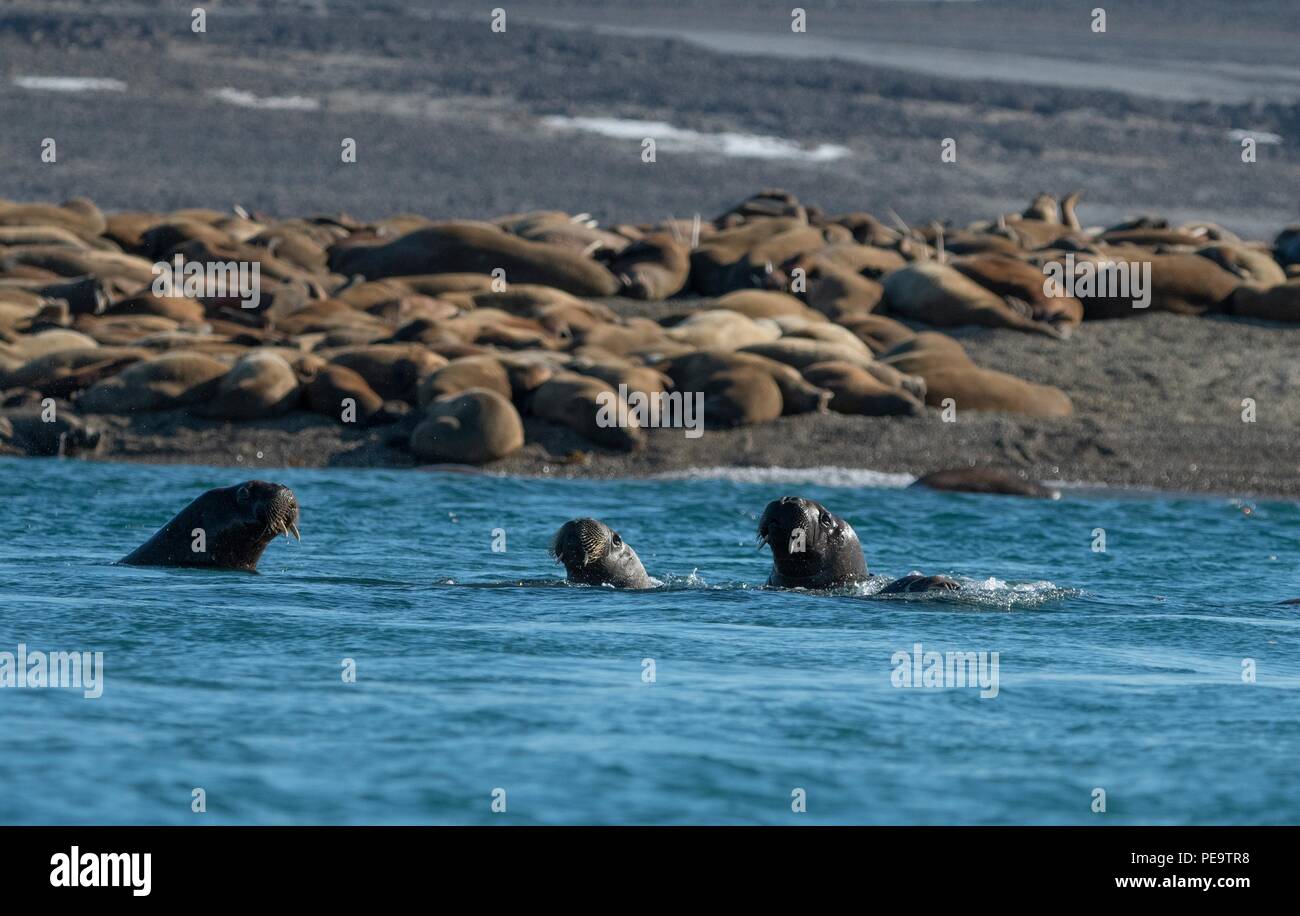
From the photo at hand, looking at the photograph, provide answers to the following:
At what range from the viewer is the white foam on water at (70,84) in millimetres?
42438

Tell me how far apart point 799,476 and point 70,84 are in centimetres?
3039

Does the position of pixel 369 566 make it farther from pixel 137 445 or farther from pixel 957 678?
pixel 137 445

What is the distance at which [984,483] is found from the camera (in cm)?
1569

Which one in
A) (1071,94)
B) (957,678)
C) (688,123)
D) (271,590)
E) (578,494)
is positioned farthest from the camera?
(1071,94)

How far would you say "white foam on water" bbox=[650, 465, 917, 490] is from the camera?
1611 cm

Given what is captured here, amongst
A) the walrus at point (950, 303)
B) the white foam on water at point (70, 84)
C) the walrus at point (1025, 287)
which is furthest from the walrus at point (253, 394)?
the white foam on water at point (70, 84)

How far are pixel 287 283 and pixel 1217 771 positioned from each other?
14703 mm

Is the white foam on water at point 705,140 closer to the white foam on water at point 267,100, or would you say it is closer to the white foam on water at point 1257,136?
the white foam on water at point 267,100

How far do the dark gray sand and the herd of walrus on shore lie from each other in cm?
1281
